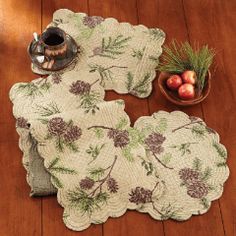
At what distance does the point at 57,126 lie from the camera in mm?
1079

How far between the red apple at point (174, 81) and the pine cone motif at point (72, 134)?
272 mm

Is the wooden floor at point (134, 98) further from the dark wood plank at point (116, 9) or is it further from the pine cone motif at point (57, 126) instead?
the pine cone motif at point (57, 126)

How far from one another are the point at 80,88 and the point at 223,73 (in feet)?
1.35

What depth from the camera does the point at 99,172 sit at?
1062 millimetres

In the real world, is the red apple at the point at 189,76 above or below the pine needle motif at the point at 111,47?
below

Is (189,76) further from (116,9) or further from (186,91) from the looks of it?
(116,9)

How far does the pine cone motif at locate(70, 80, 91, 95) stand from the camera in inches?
46.6

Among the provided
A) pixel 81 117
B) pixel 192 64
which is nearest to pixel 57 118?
pixel 81 117

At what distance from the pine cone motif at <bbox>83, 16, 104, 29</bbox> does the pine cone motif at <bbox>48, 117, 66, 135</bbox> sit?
1.16 feet

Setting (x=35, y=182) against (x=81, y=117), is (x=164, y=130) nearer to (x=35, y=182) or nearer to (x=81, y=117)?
(x=81, y=117)

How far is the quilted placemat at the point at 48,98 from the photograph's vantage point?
1100 mm

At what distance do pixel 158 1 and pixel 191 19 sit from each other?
120 mm

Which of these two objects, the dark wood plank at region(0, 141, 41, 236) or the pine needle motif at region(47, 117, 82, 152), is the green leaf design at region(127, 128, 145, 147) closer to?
the pine needle motif at region(47, 117, 82, 152)

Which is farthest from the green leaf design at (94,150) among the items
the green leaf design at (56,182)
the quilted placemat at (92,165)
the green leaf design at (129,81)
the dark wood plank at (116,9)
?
→ the dark wood plank at (116,9)
